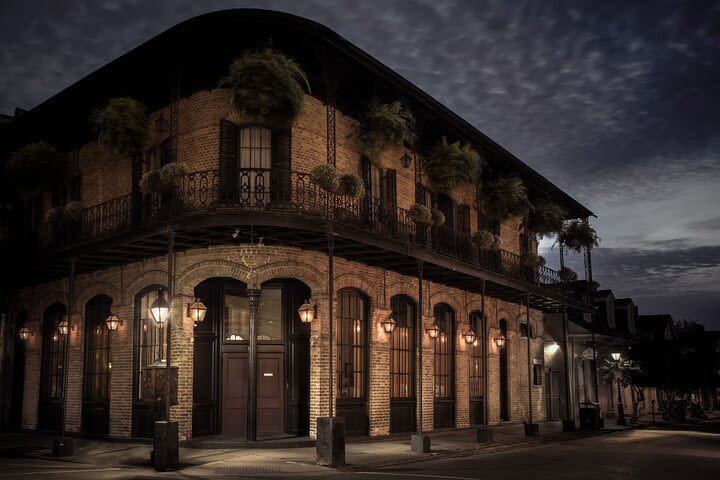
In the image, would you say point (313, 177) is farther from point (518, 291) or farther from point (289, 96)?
point (518, 291)

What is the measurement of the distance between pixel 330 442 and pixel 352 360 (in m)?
4.75

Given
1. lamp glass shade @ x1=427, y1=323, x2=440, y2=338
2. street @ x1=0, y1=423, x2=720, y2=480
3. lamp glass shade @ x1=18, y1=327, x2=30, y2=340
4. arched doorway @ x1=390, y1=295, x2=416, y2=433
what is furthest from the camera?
lamp glass shade @ x1=18, y1=327, x2=30, y2=340

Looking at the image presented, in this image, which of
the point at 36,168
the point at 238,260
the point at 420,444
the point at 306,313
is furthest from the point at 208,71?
the point at 420,444

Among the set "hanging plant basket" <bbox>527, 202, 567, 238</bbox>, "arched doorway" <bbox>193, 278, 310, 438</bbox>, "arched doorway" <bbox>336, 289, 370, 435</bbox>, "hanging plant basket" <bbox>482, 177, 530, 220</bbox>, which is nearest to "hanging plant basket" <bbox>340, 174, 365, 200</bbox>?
"arched doorway" <bbox>193, 278, 310, 438</bbox>

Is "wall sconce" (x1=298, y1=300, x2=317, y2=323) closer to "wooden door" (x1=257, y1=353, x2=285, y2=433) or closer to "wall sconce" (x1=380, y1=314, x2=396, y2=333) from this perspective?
"wooden door" (x1=257, y1=353, x2=285, y2=433)

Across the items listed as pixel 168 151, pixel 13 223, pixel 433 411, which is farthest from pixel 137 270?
pixel 433 411

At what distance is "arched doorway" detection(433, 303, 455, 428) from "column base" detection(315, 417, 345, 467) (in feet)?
26.8

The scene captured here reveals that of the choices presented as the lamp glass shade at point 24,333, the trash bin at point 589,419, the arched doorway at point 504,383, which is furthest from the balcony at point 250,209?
the trash bin at point 589,419

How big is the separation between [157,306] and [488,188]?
1294cm

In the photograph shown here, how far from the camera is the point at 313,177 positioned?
1486 centimetres

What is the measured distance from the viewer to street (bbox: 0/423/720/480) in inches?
451

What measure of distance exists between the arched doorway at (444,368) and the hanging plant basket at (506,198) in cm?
374

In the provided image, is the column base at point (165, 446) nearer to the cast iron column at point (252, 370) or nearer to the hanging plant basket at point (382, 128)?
the cast iron column at point (252, 370)

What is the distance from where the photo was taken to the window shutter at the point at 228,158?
15195mm
